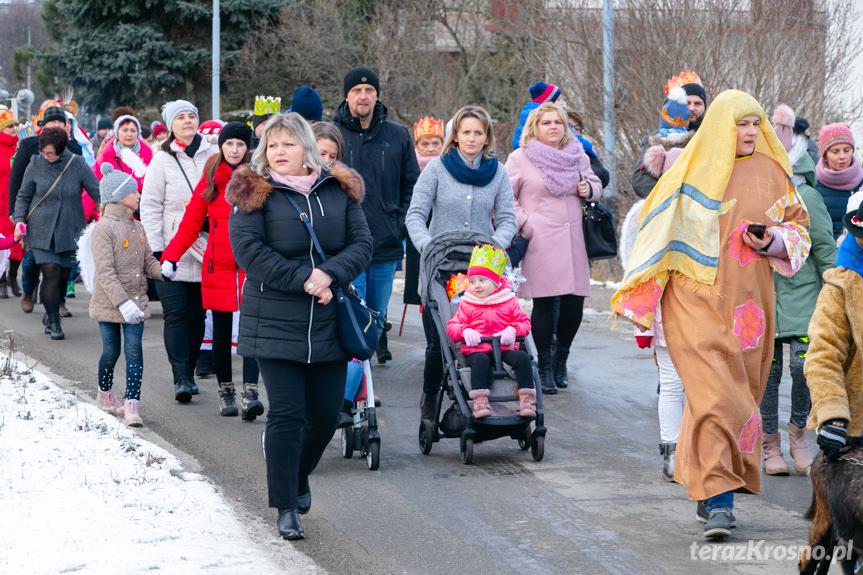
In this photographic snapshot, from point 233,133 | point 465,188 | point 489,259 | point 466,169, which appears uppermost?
point 233,133

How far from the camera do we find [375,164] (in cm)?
869

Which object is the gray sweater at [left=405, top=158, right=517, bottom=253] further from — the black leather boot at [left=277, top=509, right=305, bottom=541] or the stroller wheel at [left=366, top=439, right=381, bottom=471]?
the black leather boot at [left=277, top=509, right=305, bottom=541]

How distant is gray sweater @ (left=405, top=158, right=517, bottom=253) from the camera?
816cm

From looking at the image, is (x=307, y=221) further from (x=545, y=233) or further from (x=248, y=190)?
(x=545, y=233)

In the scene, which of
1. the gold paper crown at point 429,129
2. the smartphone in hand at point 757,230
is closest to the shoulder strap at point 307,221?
the smartphone in hand at point 757,230

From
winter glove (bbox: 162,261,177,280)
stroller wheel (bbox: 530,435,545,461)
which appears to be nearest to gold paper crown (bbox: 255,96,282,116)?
winter glove (bbox: 162,261,177,280)

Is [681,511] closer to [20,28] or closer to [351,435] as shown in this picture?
[351,435]

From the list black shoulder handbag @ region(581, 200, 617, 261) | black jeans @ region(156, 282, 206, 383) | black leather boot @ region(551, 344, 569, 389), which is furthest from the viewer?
black leather boot @ region(551, 344, 569, 389)

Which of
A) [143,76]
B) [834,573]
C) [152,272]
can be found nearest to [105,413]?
[152,272]

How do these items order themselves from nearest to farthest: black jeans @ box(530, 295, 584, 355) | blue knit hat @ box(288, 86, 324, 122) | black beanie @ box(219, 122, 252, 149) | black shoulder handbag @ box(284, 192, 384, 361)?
black shoulder handbag @ box(284, 192, 384, 361)
black beanie @ box(219, 122, 252, 149)
blue knit hat @ box(288, 86, 324, 122)
black jeans @ box(530, 295, 584, 355)

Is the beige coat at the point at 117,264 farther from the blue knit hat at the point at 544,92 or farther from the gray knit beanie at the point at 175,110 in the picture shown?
the blue knit hat at the point at 544,92

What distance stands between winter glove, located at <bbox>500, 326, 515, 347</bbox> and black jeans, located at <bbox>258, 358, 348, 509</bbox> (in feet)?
5.84

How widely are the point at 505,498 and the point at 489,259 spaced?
173 centimetres

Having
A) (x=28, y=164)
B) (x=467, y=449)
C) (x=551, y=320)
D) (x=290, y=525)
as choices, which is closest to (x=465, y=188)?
(x=551, y=320)
